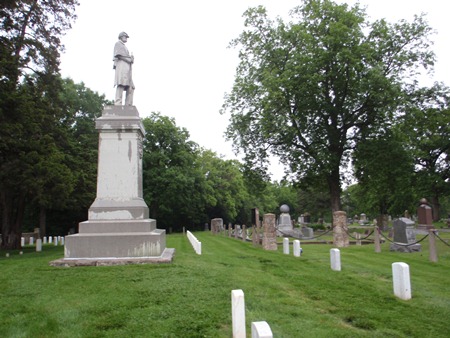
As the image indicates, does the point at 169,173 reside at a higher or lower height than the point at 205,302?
higher

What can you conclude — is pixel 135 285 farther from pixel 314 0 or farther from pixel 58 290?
pixel 314 0

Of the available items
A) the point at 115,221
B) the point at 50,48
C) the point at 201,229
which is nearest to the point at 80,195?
the point at 50,48

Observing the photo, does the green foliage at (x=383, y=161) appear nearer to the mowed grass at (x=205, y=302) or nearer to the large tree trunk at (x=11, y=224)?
the mowed grass at (x=205, y=302)

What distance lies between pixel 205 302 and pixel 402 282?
3.55m

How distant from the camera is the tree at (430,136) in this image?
24.6 meters

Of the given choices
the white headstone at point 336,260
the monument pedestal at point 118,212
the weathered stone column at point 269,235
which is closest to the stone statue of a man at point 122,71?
the monument pedestal at point 118,212

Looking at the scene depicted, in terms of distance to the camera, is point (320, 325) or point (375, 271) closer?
point (320, 325)

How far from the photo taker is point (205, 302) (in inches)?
238

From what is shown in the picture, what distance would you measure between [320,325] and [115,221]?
23.0 feet

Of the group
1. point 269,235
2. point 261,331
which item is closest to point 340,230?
point 269,235

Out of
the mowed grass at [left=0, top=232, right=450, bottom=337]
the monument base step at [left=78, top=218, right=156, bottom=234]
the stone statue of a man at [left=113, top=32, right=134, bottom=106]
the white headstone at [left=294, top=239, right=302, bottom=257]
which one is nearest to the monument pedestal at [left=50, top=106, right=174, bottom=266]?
the monument base step at [left=78, top=218, right=156, bottom=234]

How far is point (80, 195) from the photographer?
26062 mm

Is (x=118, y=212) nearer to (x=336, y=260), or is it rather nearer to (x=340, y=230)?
(x=336, y=260)

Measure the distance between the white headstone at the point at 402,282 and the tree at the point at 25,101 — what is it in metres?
14.9
